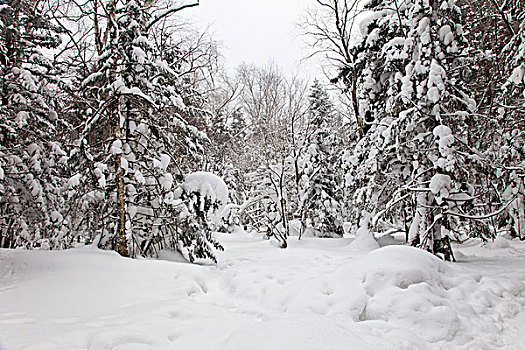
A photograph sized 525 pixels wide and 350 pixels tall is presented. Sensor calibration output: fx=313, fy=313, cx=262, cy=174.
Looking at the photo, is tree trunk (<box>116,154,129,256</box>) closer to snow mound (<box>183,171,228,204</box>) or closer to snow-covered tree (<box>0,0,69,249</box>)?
snow mound (<box>183,171,228,204</box>)

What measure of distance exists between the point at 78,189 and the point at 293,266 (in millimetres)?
5272

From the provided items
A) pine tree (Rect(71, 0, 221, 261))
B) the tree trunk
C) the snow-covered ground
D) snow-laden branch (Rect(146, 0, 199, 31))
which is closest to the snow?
the snow-covered ground

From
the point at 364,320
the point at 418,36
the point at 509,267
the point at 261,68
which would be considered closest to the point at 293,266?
the point at 364,320

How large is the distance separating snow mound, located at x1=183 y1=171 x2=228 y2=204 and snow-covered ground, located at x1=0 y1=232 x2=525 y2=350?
6.82ft

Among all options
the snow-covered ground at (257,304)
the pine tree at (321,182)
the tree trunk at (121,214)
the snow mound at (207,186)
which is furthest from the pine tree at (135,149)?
the pine tree at (321,182)

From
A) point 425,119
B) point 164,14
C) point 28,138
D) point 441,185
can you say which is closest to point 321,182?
point 425,119

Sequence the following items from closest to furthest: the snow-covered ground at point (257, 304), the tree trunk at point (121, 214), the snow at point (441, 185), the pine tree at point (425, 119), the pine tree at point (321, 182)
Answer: the snow-covered ground at point (257, 304), the tree trunk at point (121, 214), the snow at point (441, 185), the pine tree at point (425, 119), the pine tree at point (321, 182)

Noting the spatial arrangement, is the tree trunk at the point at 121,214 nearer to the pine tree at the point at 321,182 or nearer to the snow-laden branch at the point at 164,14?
the snow-laden branch at the point at 164,14

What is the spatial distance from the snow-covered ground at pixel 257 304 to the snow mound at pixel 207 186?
6.82 ft

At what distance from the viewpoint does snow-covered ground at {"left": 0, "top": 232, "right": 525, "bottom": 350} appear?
3420mm

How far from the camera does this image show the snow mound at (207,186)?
8.09 m

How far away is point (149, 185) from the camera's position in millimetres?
7793

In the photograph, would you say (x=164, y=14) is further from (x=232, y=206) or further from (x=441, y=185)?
(x=441, y=185)

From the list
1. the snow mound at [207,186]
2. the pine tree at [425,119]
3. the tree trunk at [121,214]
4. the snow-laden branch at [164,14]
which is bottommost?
the tree trunk at [121,214]
